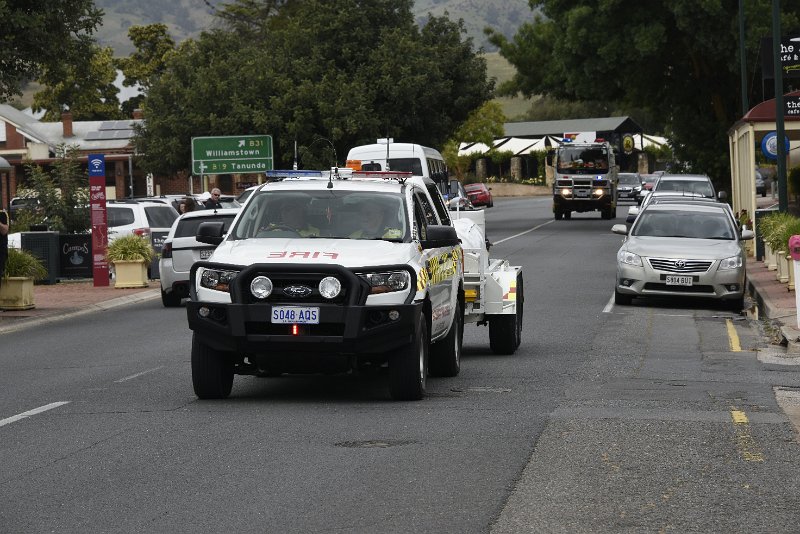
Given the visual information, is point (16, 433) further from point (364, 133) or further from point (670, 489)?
point (364, 133)

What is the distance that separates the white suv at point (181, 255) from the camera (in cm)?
2375

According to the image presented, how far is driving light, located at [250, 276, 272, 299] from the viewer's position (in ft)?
35.9

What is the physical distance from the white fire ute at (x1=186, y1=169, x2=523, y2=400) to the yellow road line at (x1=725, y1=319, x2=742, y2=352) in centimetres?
482

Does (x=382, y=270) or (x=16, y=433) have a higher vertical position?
(x=382, y=270)

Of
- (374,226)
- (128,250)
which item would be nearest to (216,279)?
(374,226)

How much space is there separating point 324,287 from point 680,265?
37.7 ft

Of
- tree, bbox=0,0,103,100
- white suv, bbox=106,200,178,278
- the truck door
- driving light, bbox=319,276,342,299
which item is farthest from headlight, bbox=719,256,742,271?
white suv, bbox=106,200,178,278

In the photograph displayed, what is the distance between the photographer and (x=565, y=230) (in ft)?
158

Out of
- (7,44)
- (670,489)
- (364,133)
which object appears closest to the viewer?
(670,489)

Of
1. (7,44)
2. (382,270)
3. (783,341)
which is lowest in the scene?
(783,341)

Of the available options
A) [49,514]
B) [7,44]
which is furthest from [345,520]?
[7,44]

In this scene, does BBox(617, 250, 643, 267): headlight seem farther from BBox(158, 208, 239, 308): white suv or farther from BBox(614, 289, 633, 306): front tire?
BBox(158, 208, 239, 308): white suv

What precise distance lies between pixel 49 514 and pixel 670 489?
340cm

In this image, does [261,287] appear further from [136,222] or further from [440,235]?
[136,222]
